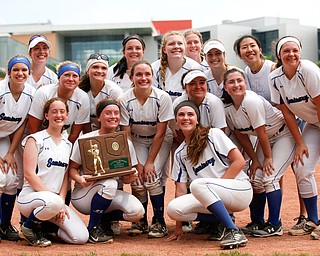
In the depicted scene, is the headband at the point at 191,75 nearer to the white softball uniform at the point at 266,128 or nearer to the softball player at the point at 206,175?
the softball player at the point at 206,175

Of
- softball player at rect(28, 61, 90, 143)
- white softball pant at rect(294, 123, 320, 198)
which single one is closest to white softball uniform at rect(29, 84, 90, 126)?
softball player at rect(28, 61, 90, 143)

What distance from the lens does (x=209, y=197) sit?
18.6 ft

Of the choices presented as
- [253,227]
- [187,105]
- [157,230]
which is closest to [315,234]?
[253,227]

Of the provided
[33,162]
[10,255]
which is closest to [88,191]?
[33,162]

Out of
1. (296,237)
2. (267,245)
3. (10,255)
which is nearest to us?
(10,255)

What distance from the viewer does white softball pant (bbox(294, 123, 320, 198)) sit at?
638 centimetres

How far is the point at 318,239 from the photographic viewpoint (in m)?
5.87

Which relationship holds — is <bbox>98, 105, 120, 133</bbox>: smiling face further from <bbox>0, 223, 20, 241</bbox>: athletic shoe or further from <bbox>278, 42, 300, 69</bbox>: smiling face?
<bbox>278, 42, 300, 69</bbox>: smiling face

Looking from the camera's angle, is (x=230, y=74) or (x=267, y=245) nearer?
(x=267, y=245)

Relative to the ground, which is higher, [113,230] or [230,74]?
[230,74]

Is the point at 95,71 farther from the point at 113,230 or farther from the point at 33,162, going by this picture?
the point at 113,230

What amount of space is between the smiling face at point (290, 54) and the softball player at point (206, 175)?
107cm

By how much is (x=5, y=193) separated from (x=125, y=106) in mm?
1733

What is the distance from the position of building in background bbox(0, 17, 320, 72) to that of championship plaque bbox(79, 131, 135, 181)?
2072 inches
